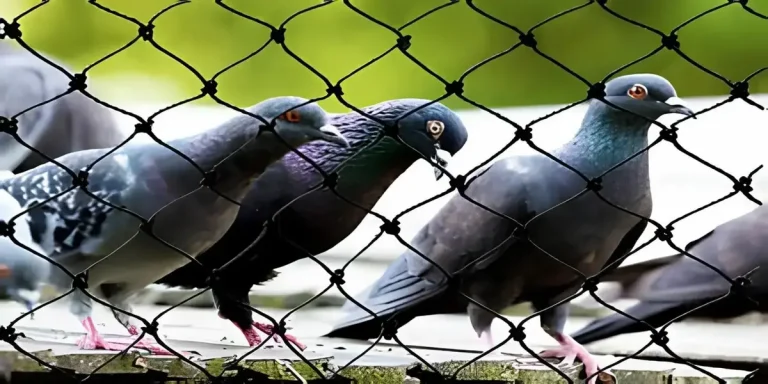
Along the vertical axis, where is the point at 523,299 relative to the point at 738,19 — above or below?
below

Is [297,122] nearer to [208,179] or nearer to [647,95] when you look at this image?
[208,179]

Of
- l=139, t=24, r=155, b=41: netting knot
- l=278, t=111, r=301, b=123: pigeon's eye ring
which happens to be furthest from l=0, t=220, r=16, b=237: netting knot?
l=278, t=111, r=301, b=123: pigeon's eye ring

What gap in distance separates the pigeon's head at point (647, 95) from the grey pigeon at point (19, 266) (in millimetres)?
650

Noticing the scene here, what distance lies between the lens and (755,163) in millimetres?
1146

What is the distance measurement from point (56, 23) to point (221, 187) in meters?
0.42

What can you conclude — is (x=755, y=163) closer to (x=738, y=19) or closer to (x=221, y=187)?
(x=738, y=19)

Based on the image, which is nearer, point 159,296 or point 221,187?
point 221,187

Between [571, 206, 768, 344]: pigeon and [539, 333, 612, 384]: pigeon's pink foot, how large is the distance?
14cm

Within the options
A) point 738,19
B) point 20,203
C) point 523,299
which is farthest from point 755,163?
point 20,203

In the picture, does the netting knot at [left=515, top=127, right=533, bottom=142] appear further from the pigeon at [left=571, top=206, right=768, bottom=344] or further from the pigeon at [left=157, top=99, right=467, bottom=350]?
the pigeon at [left=571, top=206, right=768, bottom=344]

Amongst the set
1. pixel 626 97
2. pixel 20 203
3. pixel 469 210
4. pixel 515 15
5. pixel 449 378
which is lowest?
pixel 449 378

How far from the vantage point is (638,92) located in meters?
0.96

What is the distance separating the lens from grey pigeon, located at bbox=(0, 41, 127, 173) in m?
1.05

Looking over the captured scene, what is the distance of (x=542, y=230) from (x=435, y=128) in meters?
0.17
